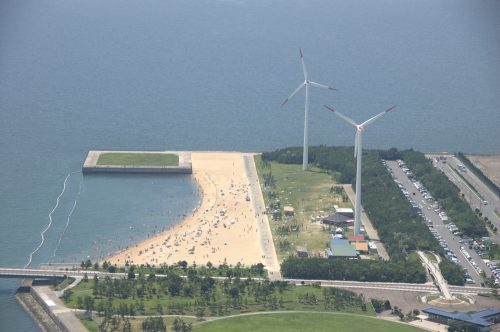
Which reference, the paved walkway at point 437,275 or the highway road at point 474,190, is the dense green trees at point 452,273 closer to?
the paved walkway at point 437,275

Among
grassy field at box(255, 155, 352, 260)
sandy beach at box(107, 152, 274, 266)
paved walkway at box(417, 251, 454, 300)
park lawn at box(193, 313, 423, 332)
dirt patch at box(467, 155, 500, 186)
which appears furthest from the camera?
dirt patch at box(467, 155, 500, 186)

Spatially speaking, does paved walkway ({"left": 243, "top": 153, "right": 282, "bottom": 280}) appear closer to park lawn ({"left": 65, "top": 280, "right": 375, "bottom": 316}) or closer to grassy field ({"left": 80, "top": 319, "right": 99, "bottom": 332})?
park lawn ({"left": 65, "top": 280, "right": 375, "bottom": 316})

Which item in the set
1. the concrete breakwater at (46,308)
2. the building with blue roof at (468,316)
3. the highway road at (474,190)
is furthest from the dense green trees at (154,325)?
the highway road at (474,190)

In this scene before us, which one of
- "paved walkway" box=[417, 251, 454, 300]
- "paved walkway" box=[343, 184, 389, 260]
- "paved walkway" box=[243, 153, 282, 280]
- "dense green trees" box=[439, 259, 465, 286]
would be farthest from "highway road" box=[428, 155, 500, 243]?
"paved walkway" box=[243, 153, 282, 280]

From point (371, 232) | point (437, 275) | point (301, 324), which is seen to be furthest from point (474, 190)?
point (301, 324)

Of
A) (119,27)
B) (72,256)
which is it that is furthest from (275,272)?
(119,27)
